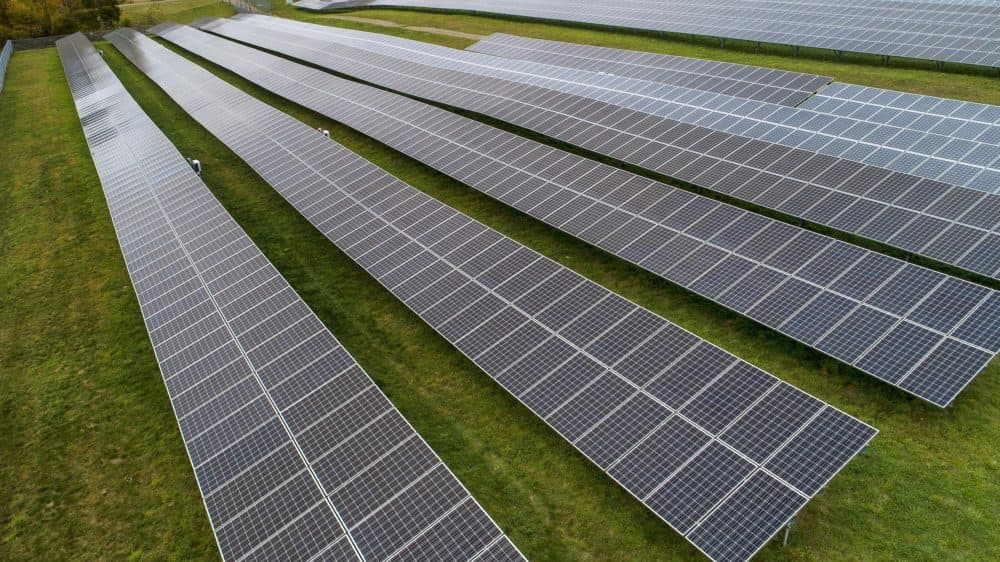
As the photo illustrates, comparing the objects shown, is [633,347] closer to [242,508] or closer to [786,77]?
[242,508]

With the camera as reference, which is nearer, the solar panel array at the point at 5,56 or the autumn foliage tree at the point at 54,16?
the solar panel array at the point at 5,56

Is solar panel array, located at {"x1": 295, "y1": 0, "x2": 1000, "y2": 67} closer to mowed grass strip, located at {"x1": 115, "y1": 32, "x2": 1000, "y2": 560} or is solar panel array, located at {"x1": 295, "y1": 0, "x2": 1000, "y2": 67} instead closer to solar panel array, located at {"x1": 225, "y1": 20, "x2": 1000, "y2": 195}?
solar panel array, located at {"x1": 225, "y1": 20, "x2": 1000, "y2": 195}

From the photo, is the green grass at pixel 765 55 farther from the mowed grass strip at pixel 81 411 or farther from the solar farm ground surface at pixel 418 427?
the mowed grass strip at pixel 81 411

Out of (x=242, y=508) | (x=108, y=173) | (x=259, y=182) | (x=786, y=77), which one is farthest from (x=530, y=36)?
(x=242, y=508)

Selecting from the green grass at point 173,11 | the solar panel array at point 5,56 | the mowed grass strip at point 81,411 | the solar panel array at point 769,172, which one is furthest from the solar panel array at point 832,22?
the green grass at point 173,11

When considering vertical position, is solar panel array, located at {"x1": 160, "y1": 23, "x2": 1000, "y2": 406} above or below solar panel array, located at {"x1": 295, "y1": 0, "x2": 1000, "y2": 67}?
below

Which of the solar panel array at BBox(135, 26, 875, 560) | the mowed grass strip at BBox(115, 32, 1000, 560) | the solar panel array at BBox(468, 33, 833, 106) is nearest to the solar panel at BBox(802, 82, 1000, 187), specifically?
the solar panel array at BBox(468, 33, 833, 106)
